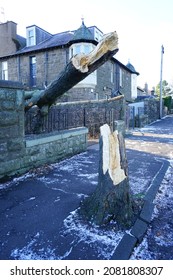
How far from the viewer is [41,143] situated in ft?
18.2

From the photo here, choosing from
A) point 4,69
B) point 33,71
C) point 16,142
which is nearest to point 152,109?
point 33,71

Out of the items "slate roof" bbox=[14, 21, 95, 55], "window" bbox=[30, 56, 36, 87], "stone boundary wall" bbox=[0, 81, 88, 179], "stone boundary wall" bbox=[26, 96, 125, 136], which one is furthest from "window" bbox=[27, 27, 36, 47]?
"stone boundary wall" bbox=[0, 81, 88, 179]

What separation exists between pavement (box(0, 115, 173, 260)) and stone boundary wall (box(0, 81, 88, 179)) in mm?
251

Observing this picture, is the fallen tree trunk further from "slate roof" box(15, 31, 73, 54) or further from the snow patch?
"slate roof" box(15, 31, 73, 54)

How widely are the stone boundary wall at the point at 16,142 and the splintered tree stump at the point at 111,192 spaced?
85.7 inches

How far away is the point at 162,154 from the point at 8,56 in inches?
760

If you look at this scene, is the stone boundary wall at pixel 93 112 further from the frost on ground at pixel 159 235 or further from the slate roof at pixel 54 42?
the slate roof at pixel 54 42

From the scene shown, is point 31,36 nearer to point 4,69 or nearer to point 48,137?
point 4,69

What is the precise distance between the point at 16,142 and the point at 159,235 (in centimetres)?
333

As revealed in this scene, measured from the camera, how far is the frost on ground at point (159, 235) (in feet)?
8.16

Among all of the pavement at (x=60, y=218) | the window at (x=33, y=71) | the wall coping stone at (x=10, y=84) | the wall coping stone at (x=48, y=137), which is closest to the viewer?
the pavement at (x=60, y=218)

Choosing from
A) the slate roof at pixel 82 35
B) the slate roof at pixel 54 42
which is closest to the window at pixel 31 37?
the slate roof at pixel 54 42

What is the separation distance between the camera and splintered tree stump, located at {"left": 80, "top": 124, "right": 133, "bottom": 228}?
3.02 meters

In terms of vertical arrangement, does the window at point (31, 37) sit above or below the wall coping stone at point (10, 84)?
above
